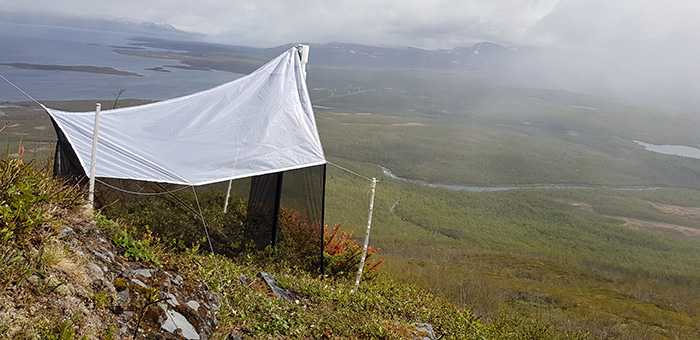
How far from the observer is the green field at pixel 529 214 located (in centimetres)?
1703

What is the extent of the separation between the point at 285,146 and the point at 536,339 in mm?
5319

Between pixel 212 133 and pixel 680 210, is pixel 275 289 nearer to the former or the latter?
pixel 212 133

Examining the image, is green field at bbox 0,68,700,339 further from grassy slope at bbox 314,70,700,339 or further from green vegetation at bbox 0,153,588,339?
green vegetation at bbox 0,153,588,339

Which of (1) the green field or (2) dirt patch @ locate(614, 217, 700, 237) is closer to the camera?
(1) the green field

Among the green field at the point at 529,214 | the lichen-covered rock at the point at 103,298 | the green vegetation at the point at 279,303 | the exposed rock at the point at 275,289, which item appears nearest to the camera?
the lichen-covered rock at the point at 103,298

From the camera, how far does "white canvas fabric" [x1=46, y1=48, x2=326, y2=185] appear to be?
723 centimetres

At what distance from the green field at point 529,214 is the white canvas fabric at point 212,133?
4.33 ft

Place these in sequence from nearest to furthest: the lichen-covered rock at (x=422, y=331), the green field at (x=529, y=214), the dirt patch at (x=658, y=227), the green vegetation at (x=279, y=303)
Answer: the green vegetation at (x=279, y=303) → the lichen-covered rock at (x=422, y=331) → the green field at (x=529, y=214) → the dirt patch at (x=658, y=227)

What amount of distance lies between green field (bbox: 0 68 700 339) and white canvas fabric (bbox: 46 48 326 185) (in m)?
1.32

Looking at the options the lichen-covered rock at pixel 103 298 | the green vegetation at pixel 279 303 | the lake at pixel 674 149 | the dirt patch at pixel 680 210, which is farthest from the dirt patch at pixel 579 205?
the lake at pixel 674 149

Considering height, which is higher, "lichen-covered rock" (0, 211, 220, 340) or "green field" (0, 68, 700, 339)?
"lichen-covered rock" (0, 211, 220, 340)

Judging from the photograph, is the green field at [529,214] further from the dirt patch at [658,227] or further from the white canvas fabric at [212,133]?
the white canvas fabric at [212,133]

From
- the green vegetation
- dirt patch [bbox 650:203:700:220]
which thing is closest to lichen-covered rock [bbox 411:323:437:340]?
the green vegetation

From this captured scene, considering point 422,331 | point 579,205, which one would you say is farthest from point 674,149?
point 422,331
